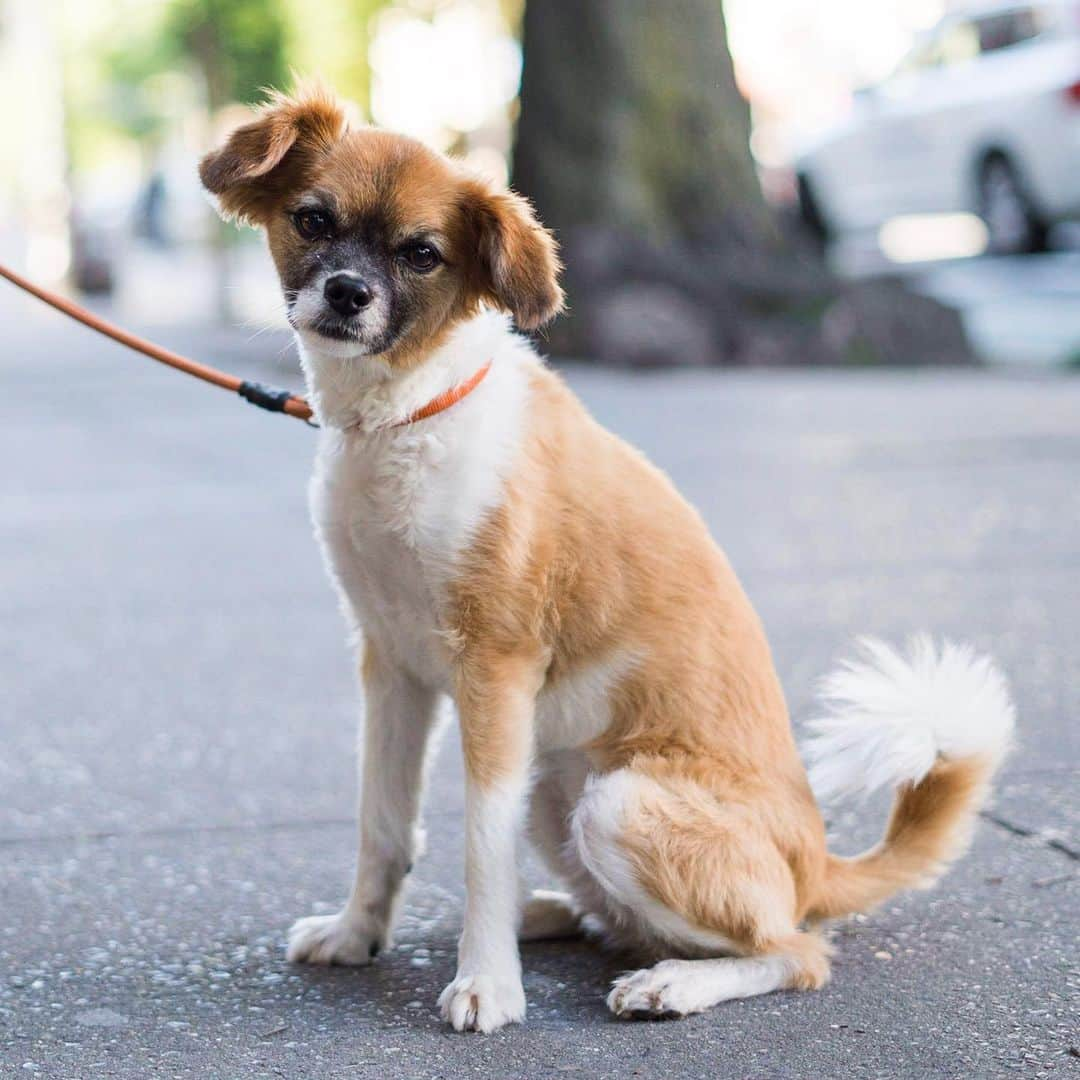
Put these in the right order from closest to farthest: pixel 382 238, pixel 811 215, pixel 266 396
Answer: pixel 382 238, pixel 266 396, pixel 811 215

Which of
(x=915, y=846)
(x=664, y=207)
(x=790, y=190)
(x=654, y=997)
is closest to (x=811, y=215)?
(x=790, y=190)

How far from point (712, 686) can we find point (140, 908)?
146 centimetres

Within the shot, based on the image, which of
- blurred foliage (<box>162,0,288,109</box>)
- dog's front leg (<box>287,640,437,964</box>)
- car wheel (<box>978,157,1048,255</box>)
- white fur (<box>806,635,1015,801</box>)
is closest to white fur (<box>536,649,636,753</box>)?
dog's front leg (<box>287,640,437,964</box>)

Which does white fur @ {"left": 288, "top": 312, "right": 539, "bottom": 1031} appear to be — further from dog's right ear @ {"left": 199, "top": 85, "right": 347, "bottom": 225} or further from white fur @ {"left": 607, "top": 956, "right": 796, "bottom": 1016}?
dog's right ear @ {"left": 199, "top": 85, "right": 347, "bottom": 225}

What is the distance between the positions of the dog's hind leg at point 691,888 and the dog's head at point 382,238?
3.29 ft

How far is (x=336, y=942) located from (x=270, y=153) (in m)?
1.66

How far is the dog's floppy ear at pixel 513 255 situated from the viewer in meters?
3.42

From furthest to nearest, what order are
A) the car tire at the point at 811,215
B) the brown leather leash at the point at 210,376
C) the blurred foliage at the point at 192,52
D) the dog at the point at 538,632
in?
the blurred foliage at the point at 192,52 < the car tire at the point at 811,215 < the brown leather leash at the point at 210,376 < the dog at the point at 538,632

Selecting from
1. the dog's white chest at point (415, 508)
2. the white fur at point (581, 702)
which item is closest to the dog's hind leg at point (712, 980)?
the white fur at point (581, 702)

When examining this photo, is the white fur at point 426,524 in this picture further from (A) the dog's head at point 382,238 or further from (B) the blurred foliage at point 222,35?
(B) the blurred foliage at point 222,35

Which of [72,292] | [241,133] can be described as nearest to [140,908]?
[241,133]

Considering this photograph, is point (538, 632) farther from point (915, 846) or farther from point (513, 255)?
point (915, 846)

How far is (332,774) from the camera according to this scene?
5.01 m

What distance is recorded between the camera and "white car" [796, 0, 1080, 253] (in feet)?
49.2
